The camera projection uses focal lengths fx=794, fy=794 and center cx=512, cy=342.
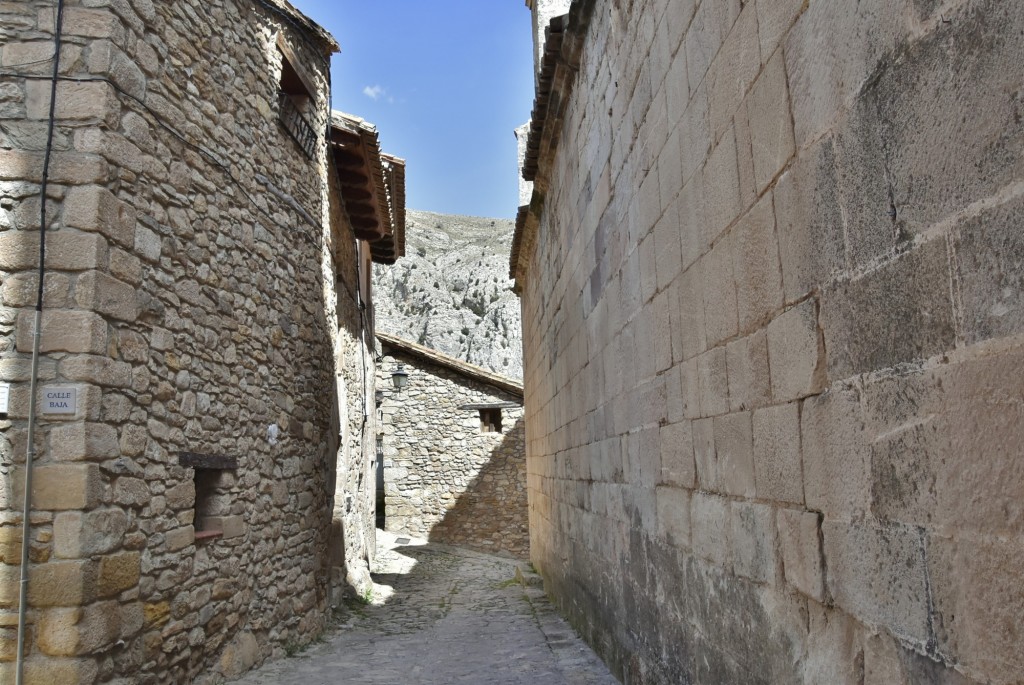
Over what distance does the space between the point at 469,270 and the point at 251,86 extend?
3634 centimetres

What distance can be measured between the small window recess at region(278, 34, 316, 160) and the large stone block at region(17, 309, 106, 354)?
3.33 metres

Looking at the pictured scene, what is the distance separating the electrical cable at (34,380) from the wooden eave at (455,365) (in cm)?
1264

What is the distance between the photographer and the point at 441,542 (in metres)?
16.6

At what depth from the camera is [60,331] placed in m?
4.00

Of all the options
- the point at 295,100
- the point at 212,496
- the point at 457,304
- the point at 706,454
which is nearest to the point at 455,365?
the point at 295,100

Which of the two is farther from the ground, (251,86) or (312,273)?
(251,86)

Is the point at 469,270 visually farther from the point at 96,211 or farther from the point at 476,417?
the point at 96,211

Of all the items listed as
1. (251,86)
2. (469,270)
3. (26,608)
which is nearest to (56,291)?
(26,608)

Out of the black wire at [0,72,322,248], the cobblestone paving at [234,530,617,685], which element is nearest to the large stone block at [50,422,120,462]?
the black wire at [0,72,322,248]

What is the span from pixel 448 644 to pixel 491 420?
10502 millimetres

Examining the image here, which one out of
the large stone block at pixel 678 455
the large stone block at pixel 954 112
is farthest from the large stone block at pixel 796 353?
the large stone block at pixel 678 455

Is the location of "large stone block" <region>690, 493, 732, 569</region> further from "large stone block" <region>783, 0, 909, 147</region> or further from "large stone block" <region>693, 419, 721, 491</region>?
"large stone block" <region>783, 0, 909, 147</region>

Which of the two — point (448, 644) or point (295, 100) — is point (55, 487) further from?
point (295, 100)

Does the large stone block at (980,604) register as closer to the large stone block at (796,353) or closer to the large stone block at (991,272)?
the large stone block at (991,272)
